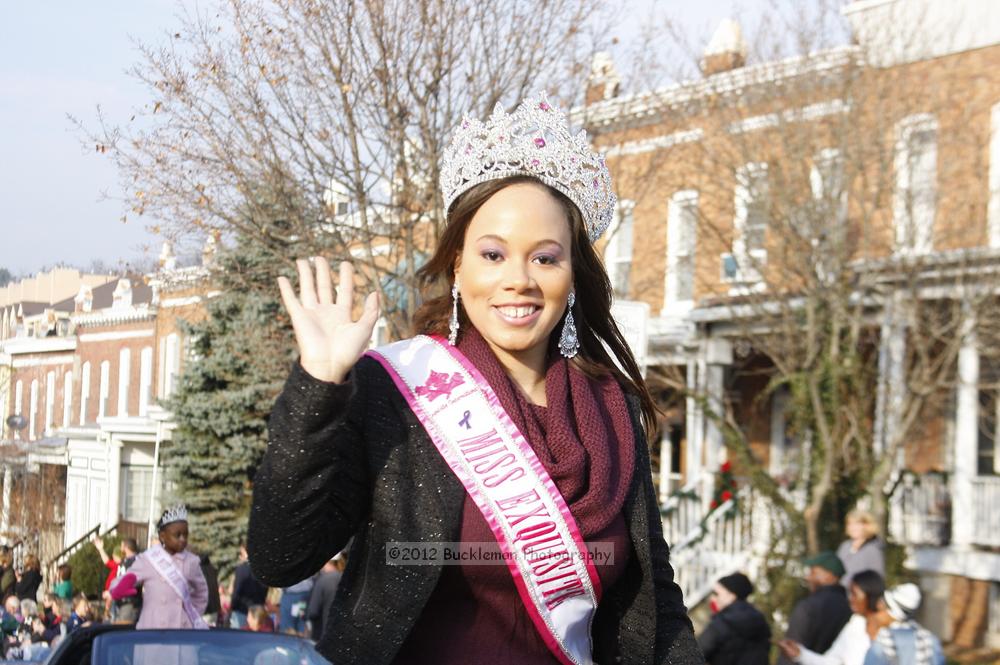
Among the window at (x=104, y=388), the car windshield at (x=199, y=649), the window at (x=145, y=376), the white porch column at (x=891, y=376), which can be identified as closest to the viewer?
the car windshield at (x=199, y=649)

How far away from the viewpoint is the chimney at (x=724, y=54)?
14.4 m

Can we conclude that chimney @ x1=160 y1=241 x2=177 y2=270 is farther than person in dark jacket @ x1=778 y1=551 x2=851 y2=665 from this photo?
Yes

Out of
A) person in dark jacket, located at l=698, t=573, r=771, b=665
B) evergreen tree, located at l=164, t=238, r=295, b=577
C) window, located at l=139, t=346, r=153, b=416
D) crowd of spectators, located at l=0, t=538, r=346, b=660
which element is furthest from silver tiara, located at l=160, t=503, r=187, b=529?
window, located at l=139, t=346, r=153, b=416

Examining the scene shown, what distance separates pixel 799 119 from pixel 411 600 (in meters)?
12.1

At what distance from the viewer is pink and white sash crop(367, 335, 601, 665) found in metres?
2.26

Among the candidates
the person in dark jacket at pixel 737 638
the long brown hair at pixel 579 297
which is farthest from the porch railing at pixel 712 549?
the long brown hair at pixel 579 297

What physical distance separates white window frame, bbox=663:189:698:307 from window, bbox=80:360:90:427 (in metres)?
26.9

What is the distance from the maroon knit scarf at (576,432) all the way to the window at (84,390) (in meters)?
39.2

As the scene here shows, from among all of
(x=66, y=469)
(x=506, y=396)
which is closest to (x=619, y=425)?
(x=506, y=396)

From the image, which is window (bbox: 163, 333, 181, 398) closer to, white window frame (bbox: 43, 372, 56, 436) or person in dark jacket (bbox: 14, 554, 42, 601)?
white window frame (bbox: 43, 372, 56, 436)

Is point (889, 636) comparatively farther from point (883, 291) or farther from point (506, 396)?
point (883, 291)

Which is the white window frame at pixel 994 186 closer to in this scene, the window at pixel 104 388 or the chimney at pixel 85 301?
the window at pixel 104 388

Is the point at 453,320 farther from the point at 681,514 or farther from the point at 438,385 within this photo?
the point at 681,514

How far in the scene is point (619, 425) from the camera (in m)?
2.56
